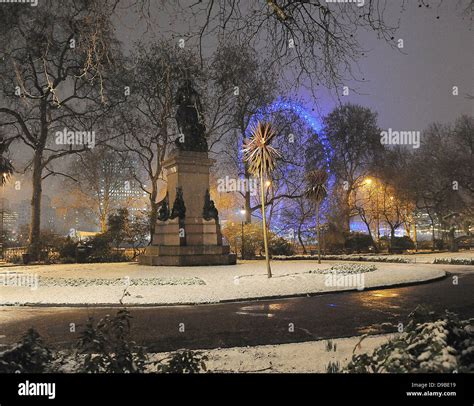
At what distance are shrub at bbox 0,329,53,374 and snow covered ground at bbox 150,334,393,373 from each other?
1802mm

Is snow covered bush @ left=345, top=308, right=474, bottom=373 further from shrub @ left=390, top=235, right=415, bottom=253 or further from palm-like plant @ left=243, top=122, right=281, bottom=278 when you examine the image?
shrub @ left=390, top=235, right=415, bottom=253

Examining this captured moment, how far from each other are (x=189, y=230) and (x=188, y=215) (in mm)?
785

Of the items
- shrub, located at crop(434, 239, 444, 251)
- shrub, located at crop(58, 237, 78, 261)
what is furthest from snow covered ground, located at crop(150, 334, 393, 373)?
shrub, located at crop(434, 239, 444, 251)

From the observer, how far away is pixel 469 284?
51.3 ft

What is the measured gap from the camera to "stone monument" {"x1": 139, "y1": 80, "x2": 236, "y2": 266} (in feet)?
76.0

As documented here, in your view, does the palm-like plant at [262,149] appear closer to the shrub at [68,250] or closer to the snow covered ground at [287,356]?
the snow covered ground at [287,356]

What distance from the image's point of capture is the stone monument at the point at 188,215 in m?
23.2

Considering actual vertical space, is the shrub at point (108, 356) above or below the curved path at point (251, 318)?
above

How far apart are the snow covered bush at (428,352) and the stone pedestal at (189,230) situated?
1894 cm

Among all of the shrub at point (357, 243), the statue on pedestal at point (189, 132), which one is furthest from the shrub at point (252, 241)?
the statue on pedestal at point (189, 132)

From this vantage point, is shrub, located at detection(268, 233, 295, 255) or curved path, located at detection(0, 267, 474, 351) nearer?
curved path, located at detection(0, 267, 474, 351)
